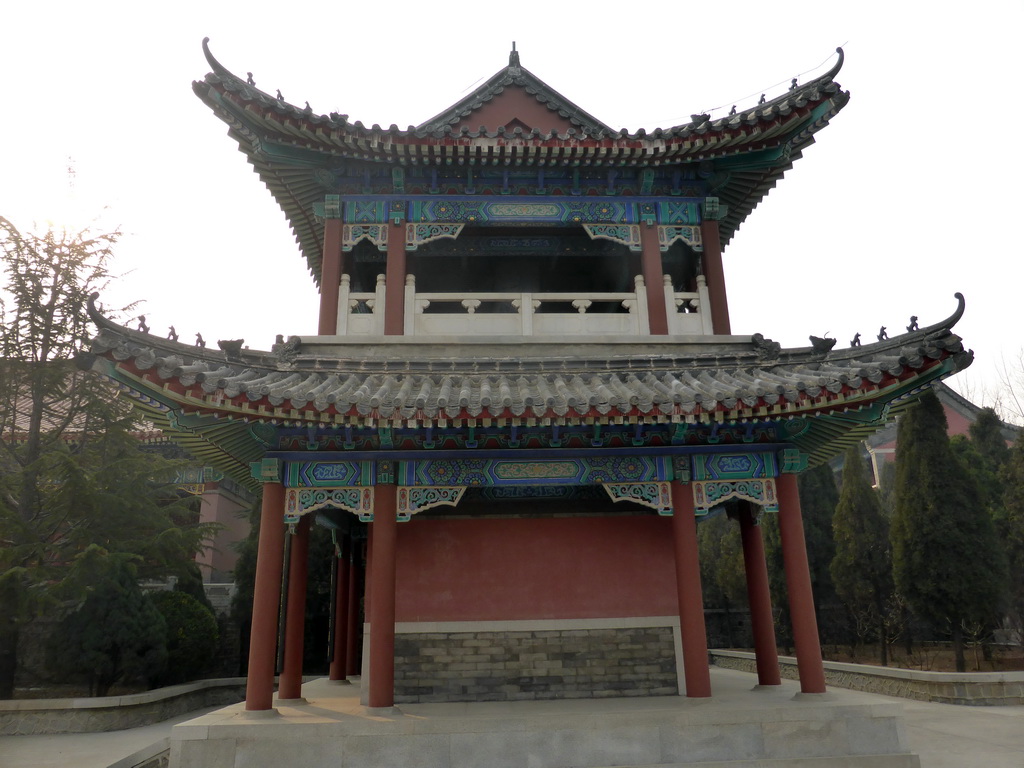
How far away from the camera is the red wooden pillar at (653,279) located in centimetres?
1133

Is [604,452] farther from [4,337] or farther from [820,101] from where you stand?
[4,337]

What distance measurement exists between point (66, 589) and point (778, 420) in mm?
16047

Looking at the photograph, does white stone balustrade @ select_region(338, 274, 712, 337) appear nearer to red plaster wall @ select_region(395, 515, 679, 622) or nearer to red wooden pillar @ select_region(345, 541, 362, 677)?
red plaster wall @ select_region(395, 515, 679, 622)

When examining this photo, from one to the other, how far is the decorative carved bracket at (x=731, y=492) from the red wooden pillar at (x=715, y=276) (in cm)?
280

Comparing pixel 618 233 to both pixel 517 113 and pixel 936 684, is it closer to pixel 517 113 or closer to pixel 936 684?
pixel 517 113

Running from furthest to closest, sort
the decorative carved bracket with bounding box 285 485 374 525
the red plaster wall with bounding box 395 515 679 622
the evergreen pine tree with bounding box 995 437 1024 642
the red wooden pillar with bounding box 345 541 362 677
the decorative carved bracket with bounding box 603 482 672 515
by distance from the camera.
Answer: the evergreen pine tree with bounding box 995 437 1024 642
the red wooden pillar with bounding box 345 541 362 677
the red plaster wall with bounding box 395 515 679 622
the decorative carved bracket with bounding box 603 482 672 515
the decorative carved bracket with bounding box 285 485 374 525

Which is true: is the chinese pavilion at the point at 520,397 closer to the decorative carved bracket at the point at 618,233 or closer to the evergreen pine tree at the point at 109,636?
the decorative carved bracket at the point at 618,233

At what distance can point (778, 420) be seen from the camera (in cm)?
891

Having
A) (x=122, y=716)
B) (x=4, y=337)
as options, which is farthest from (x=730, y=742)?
(x=4, y=337)

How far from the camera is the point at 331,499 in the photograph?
30.0 feet

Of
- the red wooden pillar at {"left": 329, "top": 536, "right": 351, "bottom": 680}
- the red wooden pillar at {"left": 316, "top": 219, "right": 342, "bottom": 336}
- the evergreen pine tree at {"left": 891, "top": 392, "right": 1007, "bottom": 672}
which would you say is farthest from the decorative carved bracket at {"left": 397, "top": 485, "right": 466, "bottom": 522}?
the evergreen pine tree at {"left": 891, "top": 392, "right": 1007, "bottom": 672}

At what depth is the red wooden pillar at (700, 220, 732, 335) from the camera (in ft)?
37.6

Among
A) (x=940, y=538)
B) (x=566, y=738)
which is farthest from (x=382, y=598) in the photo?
(x=940, y=538)

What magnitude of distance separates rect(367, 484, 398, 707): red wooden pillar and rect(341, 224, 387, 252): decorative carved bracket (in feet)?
13.9
